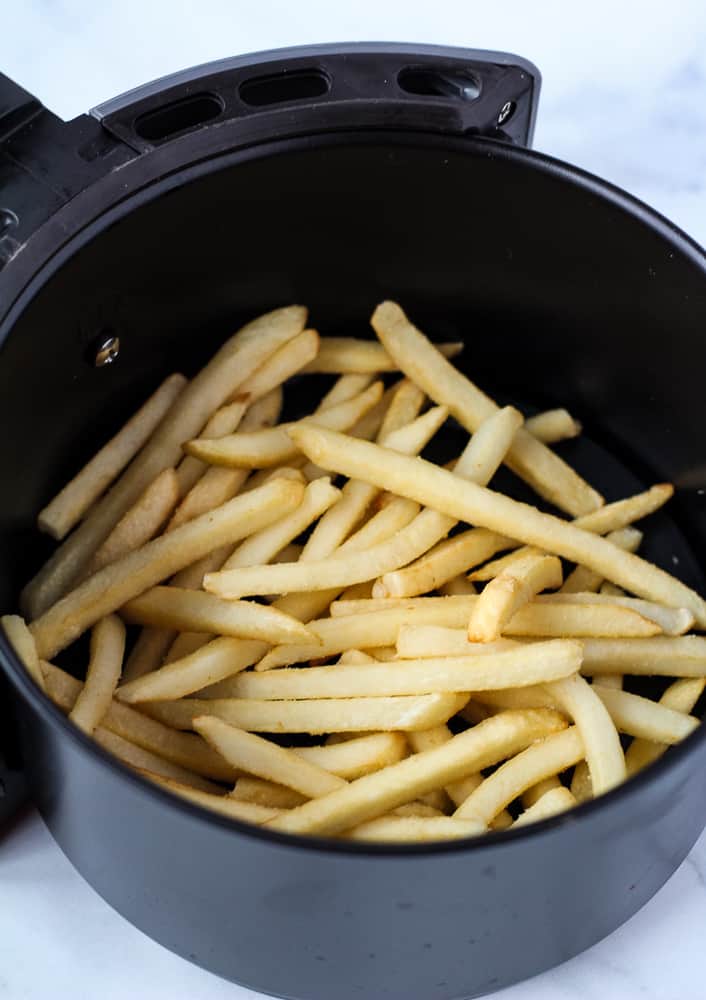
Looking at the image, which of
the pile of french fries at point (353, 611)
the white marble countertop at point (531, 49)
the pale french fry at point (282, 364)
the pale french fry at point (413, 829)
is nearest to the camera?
the pale french fry at point (413, 829)

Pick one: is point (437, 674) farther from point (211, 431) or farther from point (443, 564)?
point (211, 431)

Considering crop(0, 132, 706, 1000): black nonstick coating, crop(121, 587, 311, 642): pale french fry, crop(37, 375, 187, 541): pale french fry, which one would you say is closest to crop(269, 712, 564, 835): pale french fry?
crop(0, 132, 706, 1000): black nonstick coating

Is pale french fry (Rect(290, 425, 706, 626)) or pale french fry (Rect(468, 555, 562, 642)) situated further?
pale french fry (Rect(290, 425, 706, 626))

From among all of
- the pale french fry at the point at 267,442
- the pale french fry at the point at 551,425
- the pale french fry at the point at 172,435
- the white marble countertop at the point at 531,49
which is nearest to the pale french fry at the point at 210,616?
the pale french fry at the point at 172,435

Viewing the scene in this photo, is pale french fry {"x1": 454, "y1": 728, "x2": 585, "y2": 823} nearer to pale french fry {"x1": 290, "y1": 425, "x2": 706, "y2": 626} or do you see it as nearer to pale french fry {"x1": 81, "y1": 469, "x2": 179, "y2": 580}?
pale french fry {"x1": 290, "y1": 425, "x2": 706, "y2": 626}

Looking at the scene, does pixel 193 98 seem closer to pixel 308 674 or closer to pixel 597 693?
pixel 308 674

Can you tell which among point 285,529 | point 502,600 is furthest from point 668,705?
point 285,529

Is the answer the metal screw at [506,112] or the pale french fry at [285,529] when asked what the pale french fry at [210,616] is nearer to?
the pale french fry at [285,529]
